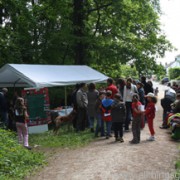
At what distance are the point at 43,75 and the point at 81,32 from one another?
345 inches

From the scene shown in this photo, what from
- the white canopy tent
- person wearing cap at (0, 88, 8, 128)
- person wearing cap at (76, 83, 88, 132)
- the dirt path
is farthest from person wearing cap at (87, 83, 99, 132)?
person wearing cap at (0, 88, 8, 128)

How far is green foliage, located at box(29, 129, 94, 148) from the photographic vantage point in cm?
1065

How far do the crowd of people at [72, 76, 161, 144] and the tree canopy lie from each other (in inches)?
281

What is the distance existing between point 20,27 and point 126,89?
9992 mm

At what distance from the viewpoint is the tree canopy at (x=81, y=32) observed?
66.2ft

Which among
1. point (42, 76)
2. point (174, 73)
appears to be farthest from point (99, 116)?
point (174, 73)

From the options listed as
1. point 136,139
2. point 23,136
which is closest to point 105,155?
point 136,139

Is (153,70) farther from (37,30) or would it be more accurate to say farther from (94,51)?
(37,30)

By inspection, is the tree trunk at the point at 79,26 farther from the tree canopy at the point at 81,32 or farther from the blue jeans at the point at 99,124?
the blue jeans at the point at 99,124

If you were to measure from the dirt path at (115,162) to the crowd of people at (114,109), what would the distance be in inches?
23.4

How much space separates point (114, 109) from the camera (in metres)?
10.2

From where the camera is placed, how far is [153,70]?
896 inches

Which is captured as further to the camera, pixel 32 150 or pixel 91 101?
pixel 91 101

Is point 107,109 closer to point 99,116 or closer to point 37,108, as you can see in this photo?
point 99,116
